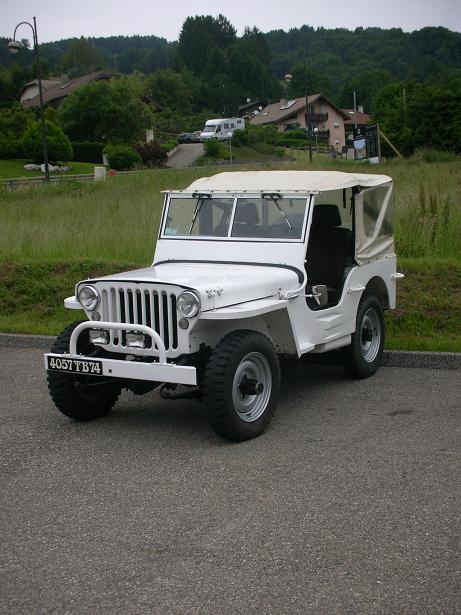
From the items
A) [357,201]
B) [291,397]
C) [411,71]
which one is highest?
[411,71]

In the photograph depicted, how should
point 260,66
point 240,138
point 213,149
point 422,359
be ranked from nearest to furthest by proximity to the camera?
point 422,359 → point 213,149 → point 240,138 → point 260,66

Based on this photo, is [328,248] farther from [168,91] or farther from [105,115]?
[168,91]

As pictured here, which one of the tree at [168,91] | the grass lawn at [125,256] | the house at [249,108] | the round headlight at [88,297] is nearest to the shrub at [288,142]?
the tree at [168,91]

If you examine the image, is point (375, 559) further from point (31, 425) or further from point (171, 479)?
point (31, 425)

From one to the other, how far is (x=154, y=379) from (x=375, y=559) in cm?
237

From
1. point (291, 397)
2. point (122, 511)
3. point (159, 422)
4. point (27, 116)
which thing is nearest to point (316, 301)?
point (291, 397)

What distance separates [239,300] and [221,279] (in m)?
0.29

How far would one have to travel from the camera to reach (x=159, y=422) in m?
7.12

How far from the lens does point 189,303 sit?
625 cm

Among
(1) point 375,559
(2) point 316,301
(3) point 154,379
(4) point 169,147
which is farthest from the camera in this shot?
(4) point 169,147

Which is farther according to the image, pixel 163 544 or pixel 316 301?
pixel 316 301

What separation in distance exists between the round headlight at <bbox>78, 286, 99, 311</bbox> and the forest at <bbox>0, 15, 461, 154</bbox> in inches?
2553

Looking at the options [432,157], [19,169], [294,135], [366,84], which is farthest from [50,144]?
[366,84]

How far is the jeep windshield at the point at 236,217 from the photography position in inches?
303
